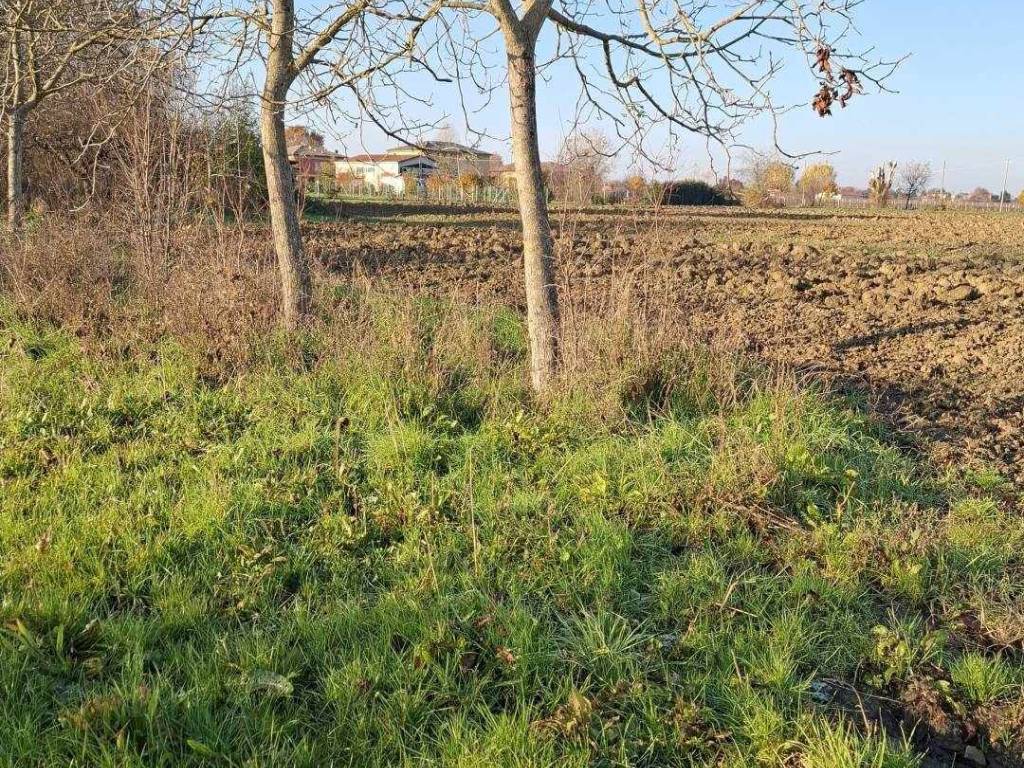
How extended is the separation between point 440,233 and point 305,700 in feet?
47.2

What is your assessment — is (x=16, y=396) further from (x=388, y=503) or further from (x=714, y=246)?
(x=714, y=246)

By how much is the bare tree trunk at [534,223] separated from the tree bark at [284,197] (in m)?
2.51

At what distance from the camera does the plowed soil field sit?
582 centimetres

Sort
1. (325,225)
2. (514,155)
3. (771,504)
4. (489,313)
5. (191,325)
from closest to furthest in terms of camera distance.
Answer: (771,504) < (514,155) < (191,325) < (489,313) < (325,225)

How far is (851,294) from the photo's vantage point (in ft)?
31.1

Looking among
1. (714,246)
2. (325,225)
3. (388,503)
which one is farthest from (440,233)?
(388,503)

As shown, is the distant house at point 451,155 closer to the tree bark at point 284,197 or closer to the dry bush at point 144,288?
the tree bark at point 284,197

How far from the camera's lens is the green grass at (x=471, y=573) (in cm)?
256

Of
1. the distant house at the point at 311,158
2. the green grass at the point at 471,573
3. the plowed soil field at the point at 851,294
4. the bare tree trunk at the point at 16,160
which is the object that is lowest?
the green grass at the point at 471,573

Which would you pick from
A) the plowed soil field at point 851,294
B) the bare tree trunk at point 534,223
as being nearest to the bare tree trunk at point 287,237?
the plowed soil field at point 851,294

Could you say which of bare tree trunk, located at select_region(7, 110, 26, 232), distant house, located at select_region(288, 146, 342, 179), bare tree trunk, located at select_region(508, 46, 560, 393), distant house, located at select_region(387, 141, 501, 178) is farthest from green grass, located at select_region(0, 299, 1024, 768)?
bare tree trunk, located at select_region(7, 110, 26, 232)

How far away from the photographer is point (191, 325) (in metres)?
6.43

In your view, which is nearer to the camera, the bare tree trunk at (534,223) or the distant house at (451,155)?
the bare tree trunk at (534,223)

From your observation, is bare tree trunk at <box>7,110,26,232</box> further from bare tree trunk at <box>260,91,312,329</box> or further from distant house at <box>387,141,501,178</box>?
distant house at <box>387,141,501,178</box>
